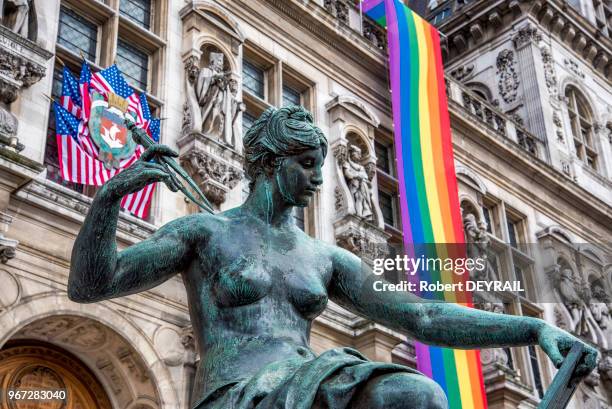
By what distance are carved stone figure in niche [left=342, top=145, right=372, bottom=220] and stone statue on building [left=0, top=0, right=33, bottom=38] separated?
6.25m

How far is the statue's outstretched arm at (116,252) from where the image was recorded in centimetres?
299

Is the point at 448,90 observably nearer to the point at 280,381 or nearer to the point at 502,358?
the point at 502,358

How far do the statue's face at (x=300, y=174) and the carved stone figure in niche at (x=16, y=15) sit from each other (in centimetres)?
839

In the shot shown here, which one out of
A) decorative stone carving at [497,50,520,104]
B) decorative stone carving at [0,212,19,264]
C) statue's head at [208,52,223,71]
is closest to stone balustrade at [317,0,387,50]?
statue's head at [208,52,223,71]

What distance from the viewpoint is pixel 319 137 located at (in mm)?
3434

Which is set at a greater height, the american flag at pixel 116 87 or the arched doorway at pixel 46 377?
the american flag at pixel 116 87

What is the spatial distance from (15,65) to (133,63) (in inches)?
127

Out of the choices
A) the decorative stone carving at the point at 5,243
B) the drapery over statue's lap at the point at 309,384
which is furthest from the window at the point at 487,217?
the drapery over statue's lap at the point at 309,384

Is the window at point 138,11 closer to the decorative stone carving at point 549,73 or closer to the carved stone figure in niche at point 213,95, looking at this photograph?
the carved stone figure in niche at point 213,95

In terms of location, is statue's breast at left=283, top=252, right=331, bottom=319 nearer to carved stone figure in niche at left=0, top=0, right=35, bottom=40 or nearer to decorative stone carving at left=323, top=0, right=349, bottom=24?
carved stone figure in niche at left=0, top=0, right=35, bottom=40

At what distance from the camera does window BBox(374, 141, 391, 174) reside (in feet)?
59.0

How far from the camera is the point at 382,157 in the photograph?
18.2 m

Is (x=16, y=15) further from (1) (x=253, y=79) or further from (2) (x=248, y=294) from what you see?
(2) (x=248, y=294)

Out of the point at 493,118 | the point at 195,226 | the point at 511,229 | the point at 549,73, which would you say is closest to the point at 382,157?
the point at 511,229
